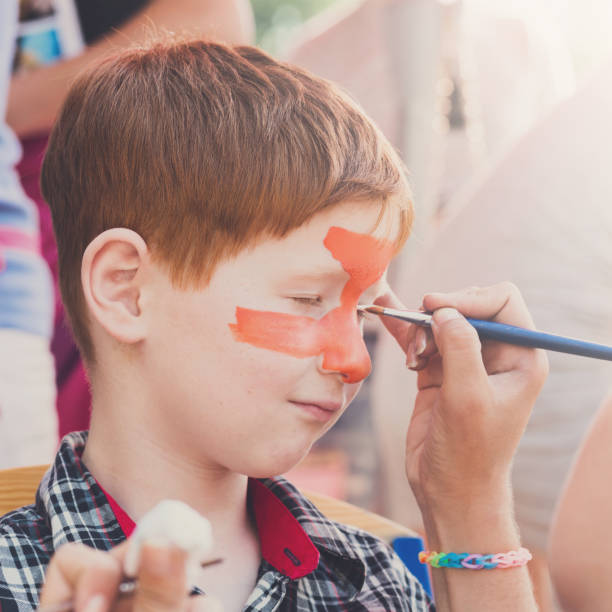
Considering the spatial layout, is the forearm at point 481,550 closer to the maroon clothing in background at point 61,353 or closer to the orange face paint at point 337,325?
the orange face paint at point 337,325

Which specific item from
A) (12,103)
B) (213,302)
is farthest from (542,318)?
(12,103)

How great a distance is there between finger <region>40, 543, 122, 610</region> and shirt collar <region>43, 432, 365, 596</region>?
26cm

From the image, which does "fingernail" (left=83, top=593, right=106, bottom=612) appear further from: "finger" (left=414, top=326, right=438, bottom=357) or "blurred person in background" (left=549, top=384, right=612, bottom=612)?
"blurred person in background" (left=549, top=384, right=612, bottom=612)

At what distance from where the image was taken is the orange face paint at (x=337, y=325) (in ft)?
2.43

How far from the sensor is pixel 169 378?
76 centimetres

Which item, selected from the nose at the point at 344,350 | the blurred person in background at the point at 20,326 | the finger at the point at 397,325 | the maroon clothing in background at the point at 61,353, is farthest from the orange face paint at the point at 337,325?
the maroon clothing in background at the point at 61,353

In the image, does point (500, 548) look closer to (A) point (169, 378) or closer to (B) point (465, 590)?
(B) point (465, 590)

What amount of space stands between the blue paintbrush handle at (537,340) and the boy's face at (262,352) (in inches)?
5.3

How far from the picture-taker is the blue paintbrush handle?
77cm

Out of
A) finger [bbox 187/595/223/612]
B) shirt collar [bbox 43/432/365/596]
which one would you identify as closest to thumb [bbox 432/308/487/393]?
shirt collar [bbox 43/432/365/596]

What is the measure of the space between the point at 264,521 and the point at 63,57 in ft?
2.80

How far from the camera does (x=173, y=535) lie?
1.39 ft

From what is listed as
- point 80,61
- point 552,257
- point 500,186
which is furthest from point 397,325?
point 80,61

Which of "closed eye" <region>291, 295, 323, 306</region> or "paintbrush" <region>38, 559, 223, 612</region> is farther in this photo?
"closed eye" <region>291, 295, 323, 306</region>
